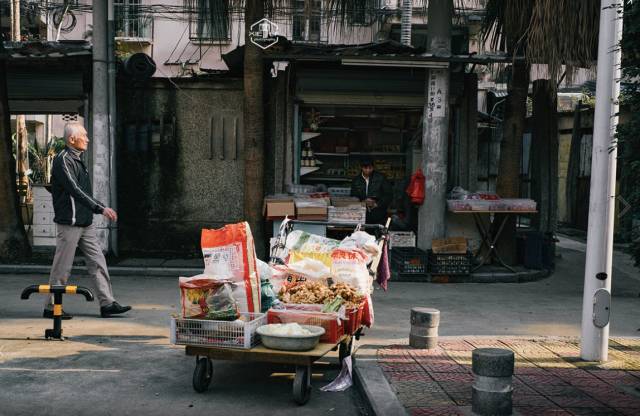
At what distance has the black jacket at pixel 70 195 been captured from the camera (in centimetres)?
848

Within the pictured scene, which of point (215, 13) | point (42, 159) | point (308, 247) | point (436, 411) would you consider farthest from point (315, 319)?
point (42, 159)

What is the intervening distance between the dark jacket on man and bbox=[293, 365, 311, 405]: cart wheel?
7.79m

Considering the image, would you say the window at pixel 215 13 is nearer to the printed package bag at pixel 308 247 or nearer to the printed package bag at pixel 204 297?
the printed package bag at pixel 308 247

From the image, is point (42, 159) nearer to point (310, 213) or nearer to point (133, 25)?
point (133, 25)

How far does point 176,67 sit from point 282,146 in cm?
1395

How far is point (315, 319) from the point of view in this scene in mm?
6227

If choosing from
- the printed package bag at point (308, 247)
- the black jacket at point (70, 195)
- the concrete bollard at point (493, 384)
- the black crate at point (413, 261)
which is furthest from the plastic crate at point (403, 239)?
the concrete bollard at point (493, 384)

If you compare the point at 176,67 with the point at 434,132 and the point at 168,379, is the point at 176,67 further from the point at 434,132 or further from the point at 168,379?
the point at 168,379

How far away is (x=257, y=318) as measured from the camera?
20.0ft

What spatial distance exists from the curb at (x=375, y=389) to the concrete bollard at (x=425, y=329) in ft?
2.10

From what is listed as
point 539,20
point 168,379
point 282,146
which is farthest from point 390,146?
point 168,379

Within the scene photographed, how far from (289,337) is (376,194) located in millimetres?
8014

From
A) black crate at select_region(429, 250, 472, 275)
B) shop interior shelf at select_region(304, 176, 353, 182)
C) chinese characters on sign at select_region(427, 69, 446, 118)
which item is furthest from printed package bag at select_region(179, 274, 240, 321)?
shop interior shelf at select_region(304, 176, 353, 182)

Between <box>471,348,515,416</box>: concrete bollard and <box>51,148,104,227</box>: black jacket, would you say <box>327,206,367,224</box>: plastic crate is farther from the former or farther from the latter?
<box>471,348,515,416</box>: concrete bollard
